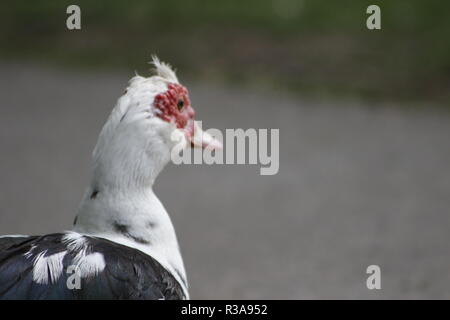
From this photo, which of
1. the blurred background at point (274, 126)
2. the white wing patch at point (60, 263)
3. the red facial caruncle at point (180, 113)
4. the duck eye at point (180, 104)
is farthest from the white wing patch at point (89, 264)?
the blurred background at point (274, 126)

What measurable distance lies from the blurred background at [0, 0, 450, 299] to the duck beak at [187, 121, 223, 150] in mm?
1056

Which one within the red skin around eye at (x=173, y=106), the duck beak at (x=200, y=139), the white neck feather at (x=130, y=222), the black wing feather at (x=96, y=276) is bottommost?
the black wing feather at (x=96, y=276)

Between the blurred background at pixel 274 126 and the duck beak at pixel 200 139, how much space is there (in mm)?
1056

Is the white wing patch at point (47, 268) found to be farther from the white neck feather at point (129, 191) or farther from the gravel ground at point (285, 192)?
the gravel ground at point (285, 192)

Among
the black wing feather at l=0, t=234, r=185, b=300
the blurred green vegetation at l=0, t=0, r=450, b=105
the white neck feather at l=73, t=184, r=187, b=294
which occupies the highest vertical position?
the blurred green vegetation at l=0, t=0, r=450, b=105

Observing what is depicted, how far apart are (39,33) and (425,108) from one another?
180 inches

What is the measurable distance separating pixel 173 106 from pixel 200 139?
0.83 feet

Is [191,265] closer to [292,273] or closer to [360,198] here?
[292,273]

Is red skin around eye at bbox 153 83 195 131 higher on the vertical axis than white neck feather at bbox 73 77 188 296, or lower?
higher

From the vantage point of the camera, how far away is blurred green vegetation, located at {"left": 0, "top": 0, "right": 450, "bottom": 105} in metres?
7.51

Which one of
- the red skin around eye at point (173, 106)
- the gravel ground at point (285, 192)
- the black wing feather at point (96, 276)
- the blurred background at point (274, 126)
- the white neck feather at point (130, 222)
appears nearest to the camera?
the black wing feather at point (96, 276)

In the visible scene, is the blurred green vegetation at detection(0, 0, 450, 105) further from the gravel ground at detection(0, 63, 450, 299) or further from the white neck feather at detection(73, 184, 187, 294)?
the white neck feather at detection(73, 184, 187, 294)

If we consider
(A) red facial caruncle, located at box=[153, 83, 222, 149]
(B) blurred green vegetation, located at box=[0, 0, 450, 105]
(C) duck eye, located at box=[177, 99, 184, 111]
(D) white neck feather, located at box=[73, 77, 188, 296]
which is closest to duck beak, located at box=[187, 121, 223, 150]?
(A) red facial caruncle, located at box=[153, 83, 222, 149]

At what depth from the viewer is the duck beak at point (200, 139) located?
10.3 ft
